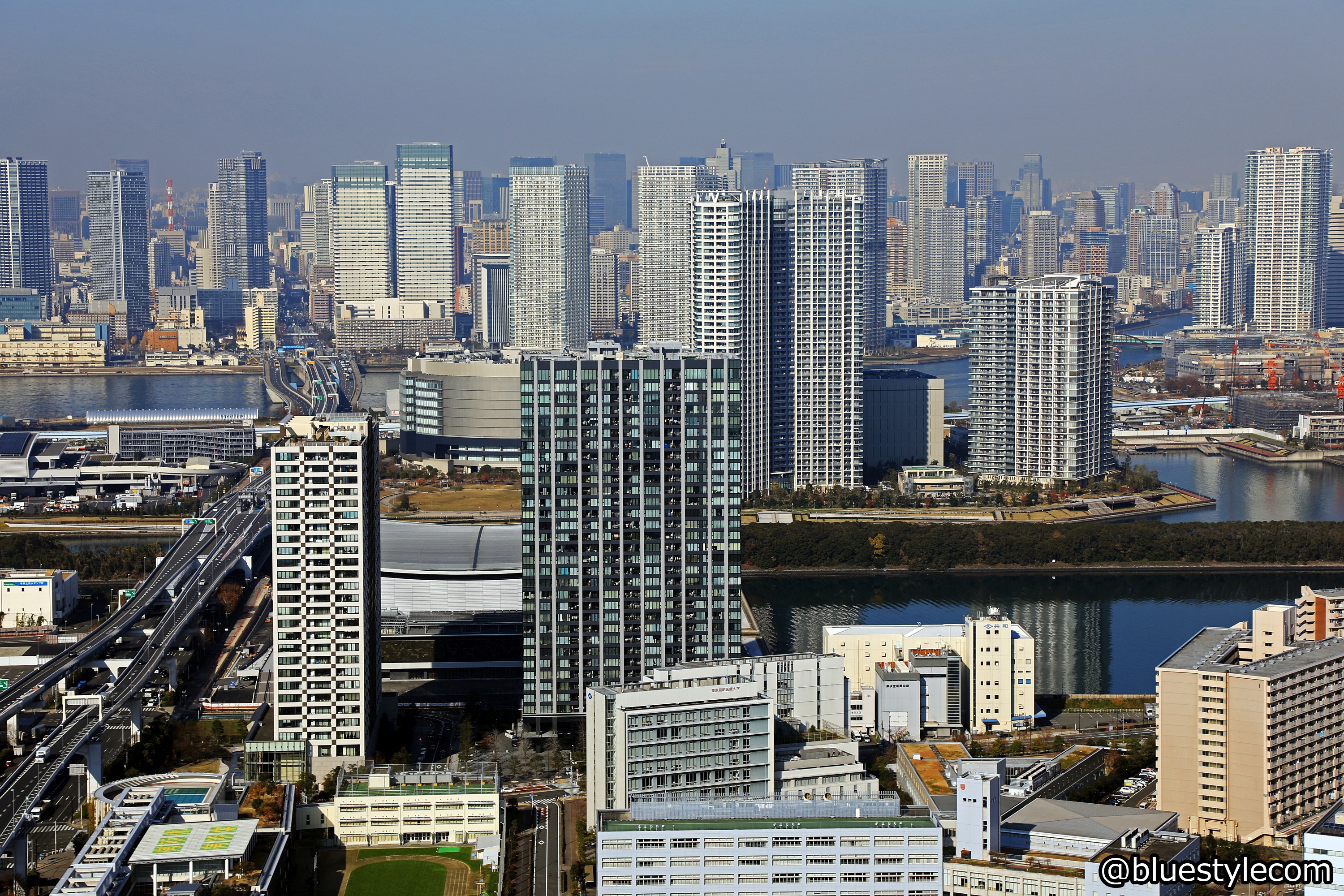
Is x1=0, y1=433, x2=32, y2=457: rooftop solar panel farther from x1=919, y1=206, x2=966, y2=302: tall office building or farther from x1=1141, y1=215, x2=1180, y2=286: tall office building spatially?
x1=1141, y1=215, x2=1180, y2=286: tall office building

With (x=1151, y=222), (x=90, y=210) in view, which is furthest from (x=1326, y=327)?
(x=90, y=210)

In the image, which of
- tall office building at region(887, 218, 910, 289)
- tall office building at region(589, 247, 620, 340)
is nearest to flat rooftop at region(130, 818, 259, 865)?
tall office building at region(589, 247, 620, 340)

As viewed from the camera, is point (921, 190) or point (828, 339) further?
point (921, 190)

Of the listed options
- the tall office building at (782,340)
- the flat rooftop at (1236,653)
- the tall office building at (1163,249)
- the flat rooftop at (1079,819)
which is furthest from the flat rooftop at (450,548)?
the tall office building at (1163,249)

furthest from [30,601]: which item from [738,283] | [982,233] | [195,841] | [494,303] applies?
[982,233]

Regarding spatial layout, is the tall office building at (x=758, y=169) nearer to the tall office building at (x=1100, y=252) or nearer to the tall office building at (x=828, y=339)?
the tall office building at (x=1100, y=252)

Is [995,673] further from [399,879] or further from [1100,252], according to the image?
[1100,252]

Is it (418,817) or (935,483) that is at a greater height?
(935,483)
